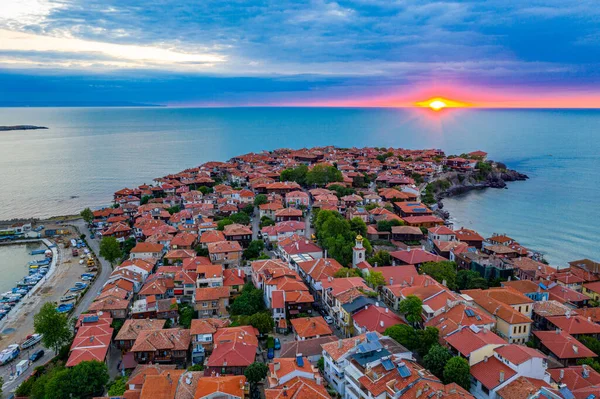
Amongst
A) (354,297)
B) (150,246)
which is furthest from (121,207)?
(354,297)

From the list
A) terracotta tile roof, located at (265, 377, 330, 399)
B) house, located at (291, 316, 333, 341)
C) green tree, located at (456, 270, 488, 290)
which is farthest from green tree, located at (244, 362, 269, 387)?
green tree, located at (456, 270, 488, 290)

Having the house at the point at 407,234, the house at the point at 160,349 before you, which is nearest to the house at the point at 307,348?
the house at the point at 160,349

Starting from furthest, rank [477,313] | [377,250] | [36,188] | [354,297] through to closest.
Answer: [36,188] → [377,250] → [354,297] → [477,313]

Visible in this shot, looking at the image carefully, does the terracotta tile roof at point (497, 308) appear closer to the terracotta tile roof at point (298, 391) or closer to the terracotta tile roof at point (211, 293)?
the terracotta tile roof at point (298, 391)

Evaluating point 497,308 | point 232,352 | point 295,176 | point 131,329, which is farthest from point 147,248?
point 295,176

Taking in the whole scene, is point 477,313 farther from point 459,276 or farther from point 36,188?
point 36,188

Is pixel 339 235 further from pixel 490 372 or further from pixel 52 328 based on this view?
pixel 52 328
